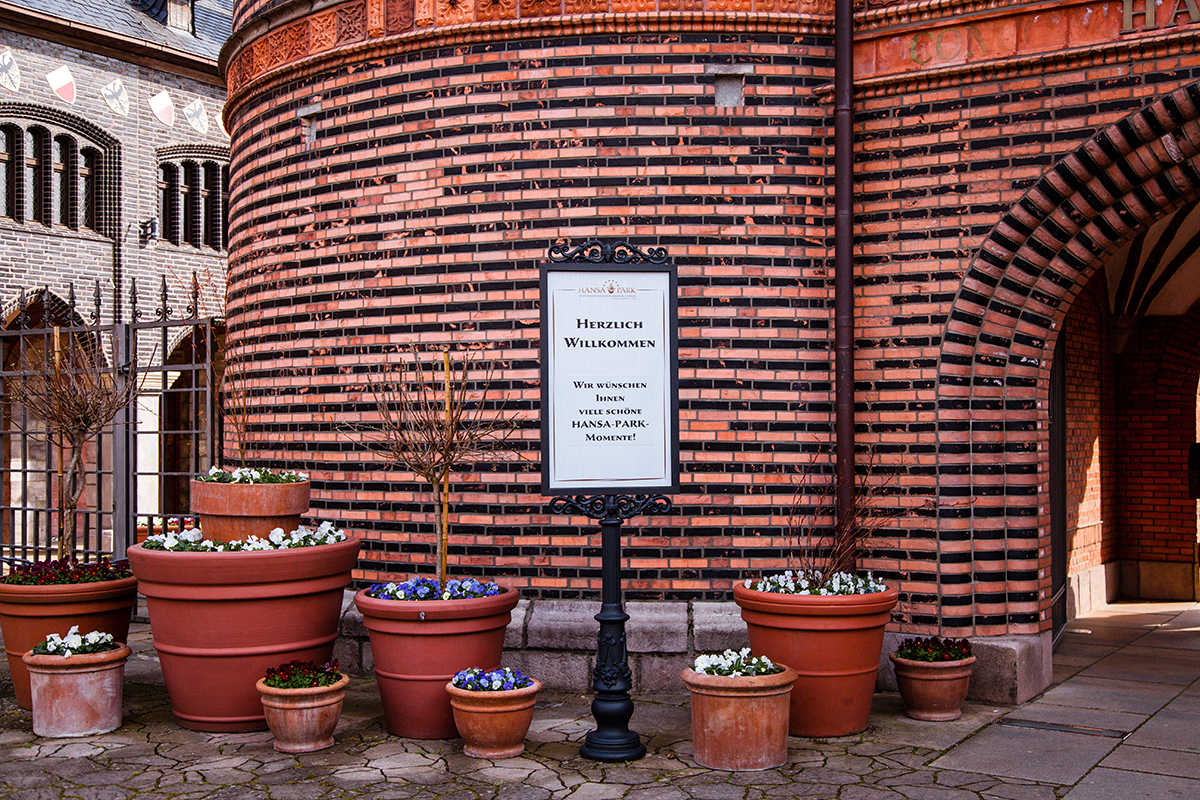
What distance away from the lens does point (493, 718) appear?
543 cm

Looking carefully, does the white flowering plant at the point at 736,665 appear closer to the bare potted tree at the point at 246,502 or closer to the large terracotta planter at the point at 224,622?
the large terracotta planter at the point at 224,622

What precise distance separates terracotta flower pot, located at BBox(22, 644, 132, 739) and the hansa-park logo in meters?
3.37

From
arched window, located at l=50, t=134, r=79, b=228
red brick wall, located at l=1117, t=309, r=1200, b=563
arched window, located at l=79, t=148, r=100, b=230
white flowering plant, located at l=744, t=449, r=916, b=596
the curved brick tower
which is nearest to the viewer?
white flowering plant, located at l=744, t=449, r=916, b=596

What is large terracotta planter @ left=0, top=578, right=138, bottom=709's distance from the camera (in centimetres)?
655

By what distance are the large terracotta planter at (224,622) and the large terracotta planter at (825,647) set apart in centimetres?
256

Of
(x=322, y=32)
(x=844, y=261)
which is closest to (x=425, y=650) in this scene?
(x=844, y=261)

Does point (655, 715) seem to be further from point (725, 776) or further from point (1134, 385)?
point (1134, 385)

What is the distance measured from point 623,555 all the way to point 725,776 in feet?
6.33

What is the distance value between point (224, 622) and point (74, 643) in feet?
2.98

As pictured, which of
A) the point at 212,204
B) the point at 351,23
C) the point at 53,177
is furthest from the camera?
the point at 212,204

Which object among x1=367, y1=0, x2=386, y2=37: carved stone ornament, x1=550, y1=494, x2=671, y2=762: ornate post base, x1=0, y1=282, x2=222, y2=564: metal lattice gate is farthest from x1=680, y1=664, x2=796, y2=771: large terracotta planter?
x1=0, y1=282, x2=222, y2=564: metal lattice gate

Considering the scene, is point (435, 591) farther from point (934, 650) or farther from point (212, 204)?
point (212, 204)

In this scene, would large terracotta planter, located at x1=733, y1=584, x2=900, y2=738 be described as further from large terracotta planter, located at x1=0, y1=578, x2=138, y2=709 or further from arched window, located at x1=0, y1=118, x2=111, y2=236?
arched window, located at x1=0, y1=118, x2=111, y2=236

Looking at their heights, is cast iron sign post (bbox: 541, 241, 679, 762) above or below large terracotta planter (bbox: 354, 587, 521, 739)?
above
